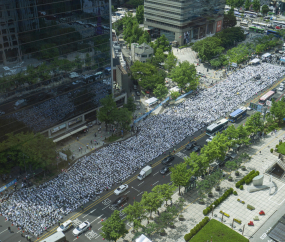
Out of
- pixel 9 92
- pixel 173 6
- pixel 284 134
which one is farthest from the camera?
pixel 173 6

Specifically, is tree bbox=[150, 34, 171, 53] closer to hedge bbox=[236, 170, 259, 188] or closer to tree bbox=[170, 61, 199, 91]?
tree bbox=[170, 61, 199, 91]

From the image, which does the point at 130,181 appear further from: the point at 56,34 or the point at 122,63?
the point at 122,63

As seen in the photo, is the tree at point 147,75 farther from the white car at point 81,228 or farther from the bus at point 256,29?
the bus at point 256,29

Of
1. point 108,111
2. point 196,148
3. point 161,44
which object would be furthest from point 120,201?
point 161,44

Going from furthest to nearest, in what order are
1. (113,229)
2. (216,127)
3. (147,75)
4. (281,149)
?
(147,75) < (216,127) < (281,149) < (113,229)

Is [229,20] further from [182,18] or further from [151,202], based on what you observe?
[151,202]

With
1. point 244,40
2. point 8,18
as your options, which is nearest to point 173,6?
point 244,40
